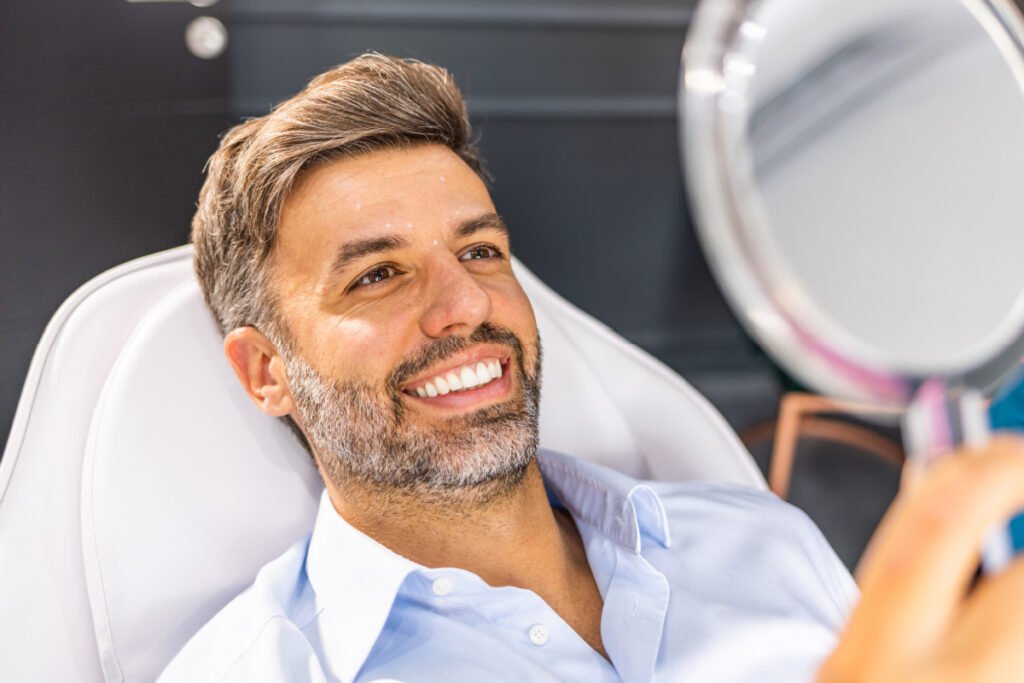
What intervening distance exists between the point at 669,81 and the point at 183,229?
0.96 metres

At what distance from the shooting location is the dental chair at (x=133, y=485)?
0.93 metres

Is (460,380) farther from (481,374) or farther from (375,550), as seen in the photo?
(375,550)

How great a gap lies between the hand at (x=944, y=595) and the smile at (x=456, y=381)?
615 millimetres

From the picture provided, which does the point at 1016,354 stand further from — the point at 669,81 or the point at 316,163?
the point at 669,81

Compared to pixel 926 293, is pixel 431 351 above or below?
below

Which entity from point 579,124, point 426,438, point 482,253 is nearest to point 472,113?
point 579,124

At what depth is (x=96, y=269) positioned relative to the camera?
42.6 inches

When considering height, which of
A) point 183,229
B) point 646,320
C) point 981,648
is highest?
point 981,648

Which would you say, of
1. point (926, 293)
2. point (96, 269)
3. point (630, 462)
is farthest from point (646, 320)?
point (926, 293)

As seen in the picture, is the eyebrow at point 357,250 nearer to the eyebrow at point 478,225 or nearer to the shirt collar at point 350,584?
the eyebrow at point 478,225

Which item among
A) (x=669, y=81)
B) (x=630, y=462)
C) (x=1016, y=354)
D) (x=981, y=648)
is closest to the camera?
(x=981, y=648)

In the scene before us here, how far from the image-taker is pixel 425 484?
36.4 inches

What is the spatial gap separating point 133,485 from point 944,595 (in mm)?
839

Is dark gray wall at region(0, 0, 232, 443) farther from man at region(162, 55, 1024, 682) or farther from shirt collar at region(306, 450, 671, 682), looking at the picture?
shirt collar at region(306, 450, 671, 682)
